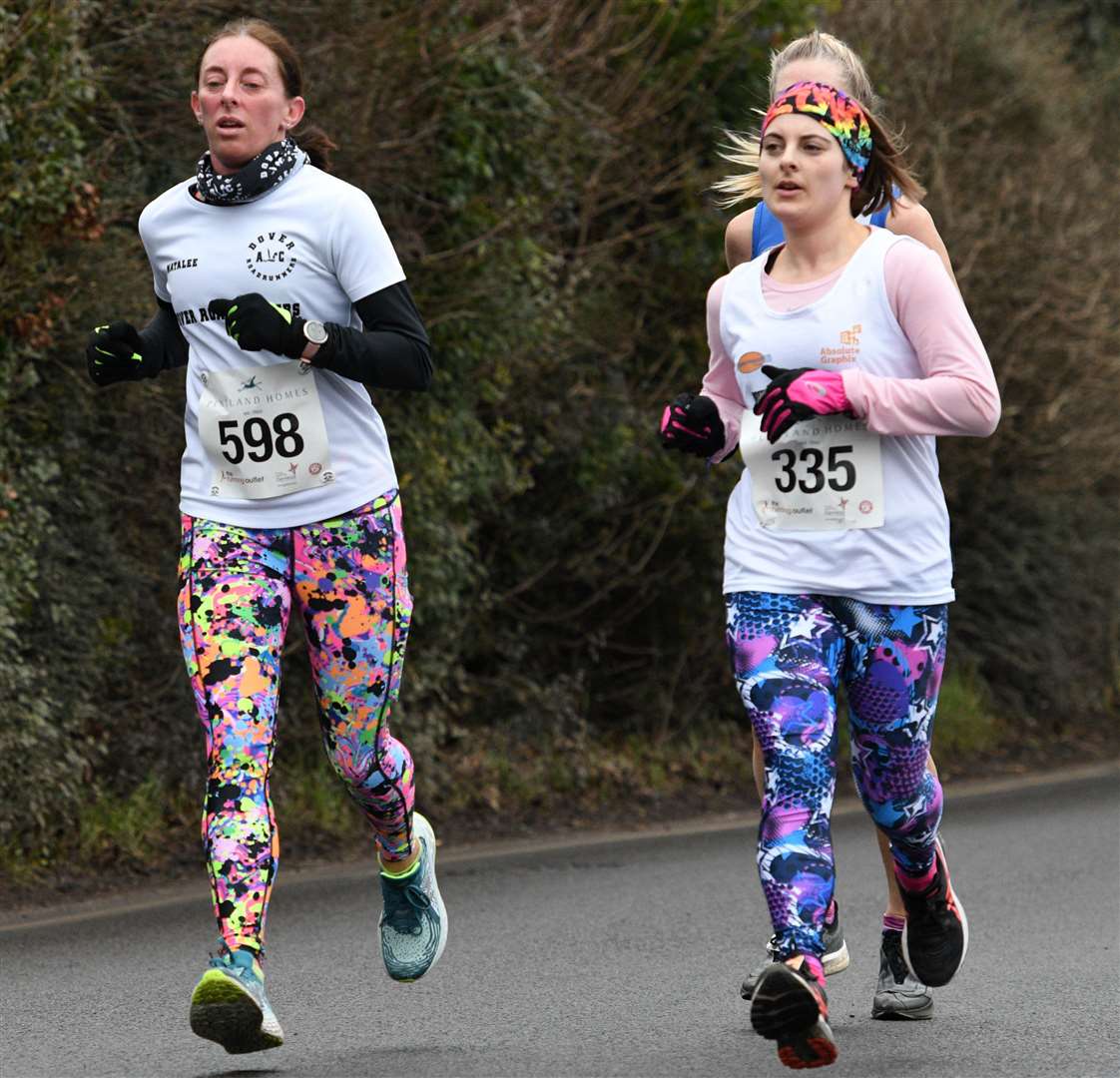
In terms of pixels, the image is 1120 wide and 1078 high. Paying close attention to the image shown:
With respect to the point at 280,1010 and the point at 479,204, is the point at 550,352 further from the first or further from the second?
the point at 280,1010

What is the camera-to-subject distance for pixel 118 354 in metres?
5.13

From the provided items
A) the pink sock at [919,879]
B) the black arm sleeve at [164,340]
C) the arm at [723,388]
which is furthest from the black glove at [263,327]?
the pink sock at [919,879]

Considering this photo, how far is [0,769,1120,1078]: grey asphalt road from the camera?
4949 millimetres

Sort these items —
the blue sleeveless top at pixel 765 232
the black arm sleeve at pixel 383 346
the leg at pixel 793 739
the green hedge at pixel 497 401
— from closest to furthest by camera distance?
1. the leg at pixel 793 739
2. the black arm sleeve at pixel 383 346
3. the blue sleeveless top at pixel 765 232
4. the green hedge at pixel 497 401

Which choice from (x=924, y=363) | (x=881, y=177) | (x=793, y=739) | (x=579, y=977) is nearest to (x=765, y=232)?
(x=881, y=177)

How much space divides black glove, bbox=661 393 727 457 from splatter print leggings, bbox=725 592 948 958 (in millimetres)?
407

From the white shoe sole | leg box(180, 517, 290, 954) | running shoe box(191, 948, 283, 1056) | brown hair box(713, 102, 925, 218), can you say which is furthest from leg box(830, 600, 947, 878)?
running shoe box(191, 948, 283, 1056)

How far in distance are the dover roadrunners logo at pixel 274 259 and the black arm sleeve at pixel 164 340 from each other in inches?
13.8

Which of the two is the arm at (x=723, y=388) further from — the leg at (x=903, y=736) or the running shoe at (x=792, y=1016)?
the running shoe at (x=792, y=1016)

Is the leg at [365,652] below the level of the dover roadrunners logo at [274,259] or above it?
below

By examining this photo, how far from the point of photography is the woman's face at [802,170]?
461cm

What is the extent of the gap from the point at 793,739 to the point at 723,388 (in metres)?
0.98

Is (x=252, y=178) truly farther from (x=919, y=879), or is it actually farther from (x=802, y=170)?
(x=919, y=879)

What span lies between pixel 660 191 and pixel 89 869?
4.80m
